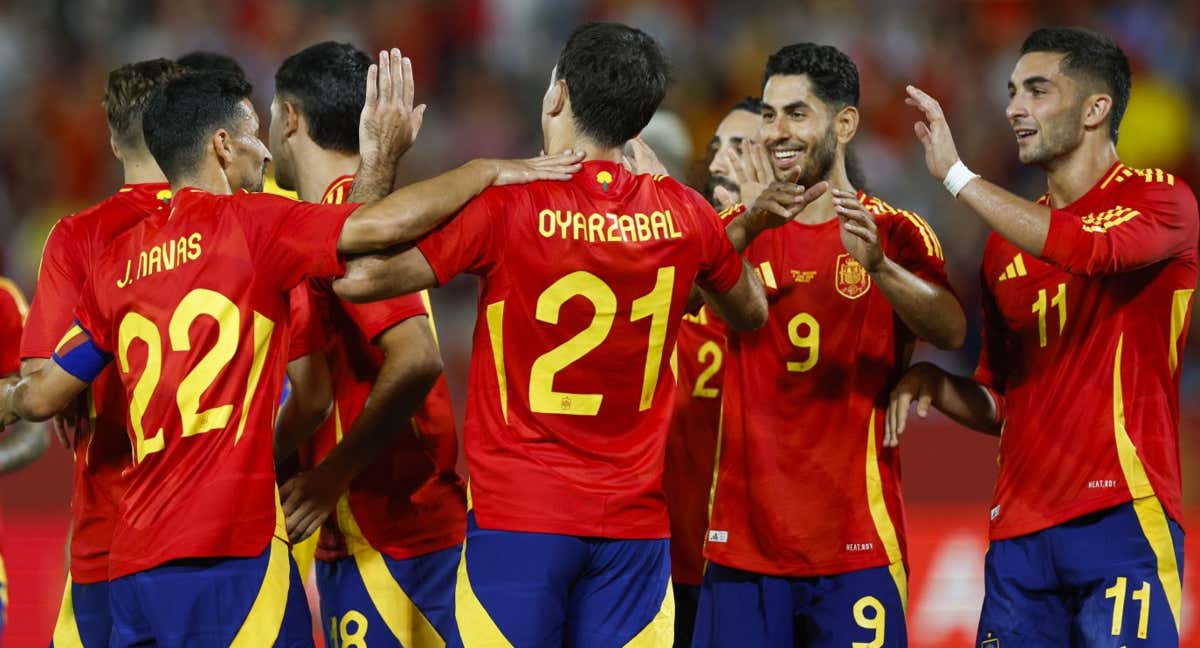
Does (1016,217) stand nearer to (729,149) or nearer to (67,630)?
(729,149)

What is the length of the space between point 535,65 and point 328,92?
30.2ft

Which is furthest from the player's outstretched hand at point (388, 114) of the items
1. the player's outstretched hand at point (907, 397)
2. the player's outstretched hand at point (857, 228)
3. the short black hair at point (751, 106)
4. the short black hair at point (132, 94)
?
the short black hair at point (751, 106)

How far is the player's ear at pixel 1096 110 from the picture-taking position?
6.04 meters

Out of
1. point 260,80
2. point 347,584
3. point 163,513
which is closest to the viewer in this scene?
point 163,513

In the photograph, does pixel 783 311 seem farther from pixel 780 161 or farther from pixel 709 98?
pixel 709 98

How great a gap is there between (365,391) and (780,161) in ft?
6.18

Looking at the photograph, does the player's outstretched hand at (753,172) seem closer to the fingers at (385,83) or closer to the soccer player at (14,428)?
the fingers at (385,83)

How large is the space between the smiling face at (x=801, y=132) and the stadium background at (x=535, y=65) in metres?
7.27

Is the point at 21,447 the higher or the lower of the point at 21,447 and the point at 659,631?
the higher

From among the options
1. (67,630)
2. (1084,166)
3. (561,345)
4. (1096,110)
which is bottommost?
(67,630)

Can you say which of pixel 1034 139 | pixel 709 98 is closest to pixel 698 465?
pixel 1034 139

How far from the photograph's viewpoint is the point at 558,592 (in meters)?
4.81

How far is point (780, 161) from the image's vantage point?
615 cm

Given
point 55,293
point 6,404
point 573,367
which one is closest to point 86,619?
point 6,404
